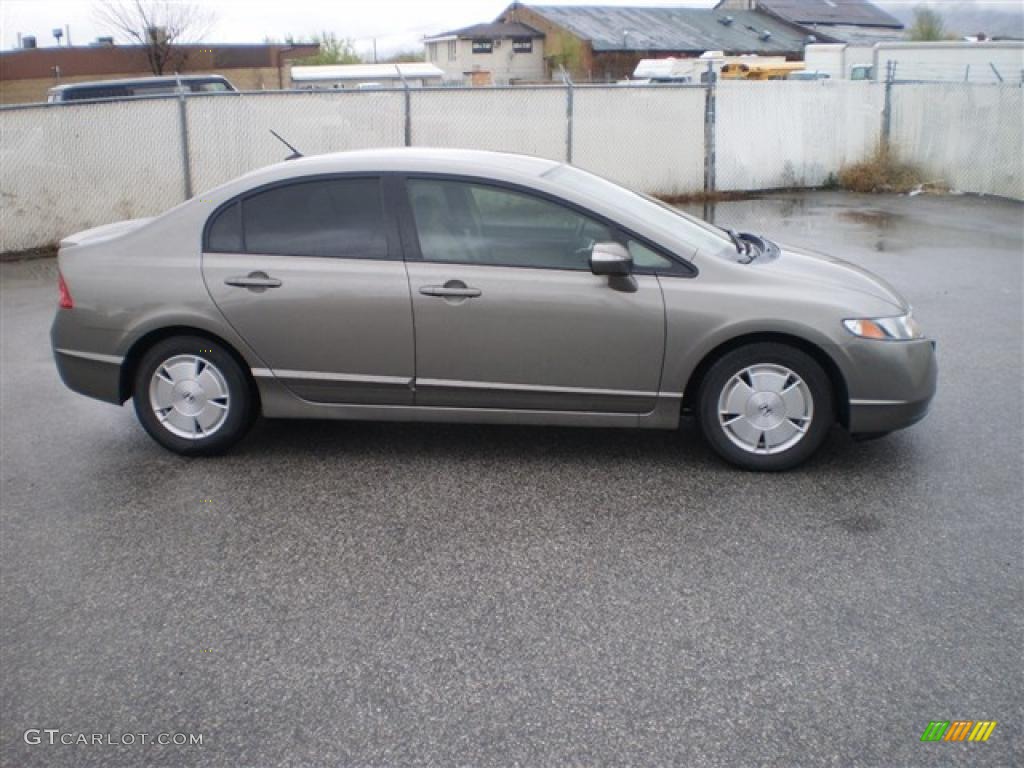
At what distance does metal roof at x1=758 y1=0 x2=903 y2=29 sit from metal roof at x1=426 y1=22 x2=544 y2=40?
53.0 ft

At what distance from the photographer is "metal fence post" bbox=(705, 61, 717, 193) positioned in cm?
1784

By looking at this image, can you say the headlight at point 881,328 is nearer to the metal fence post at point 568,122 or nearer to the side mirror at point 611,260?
the side mirror at point 611,260

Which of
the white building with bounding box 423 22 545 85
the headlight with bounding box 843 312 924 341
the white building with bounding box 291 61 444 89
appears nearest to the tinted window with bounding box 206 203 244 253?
the headlight with bounding box 843 312 924 341

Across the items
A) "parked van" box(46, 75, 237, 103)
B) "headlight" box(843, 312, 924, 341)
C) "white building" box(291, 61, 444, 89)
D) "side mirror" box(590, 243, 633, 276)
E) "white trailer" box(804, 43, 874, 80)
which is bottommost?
"headlight" box(843, 312, 924, 341)

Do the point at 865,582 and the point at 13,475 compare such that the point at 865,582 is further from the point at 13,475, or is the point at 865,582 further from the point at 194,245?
the point at 13,475

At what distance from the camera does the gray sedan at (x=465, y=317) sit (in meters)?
5.60

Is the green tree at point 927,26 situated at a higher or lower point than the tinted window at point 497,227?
higher

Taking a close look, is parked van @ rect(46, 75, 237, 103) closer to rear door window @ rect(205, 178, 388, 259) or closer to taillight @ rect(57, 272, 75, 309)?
taillight @ rect(57, 272, 75, 309)

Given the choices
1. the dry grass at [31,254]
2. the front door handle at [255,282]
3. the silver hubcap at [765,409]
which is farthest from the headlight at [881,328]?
the dry grass at [31,254]

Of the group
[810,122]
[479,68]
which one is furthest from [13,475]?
[479,68]

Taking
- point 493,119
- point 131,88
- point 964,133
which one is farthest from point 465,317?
point 964,133

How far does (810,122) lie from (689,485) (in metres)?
15.0

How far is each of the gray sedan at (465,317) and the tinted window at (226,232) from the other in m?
0.01

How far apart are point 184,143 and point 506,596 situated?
12.0 meters
